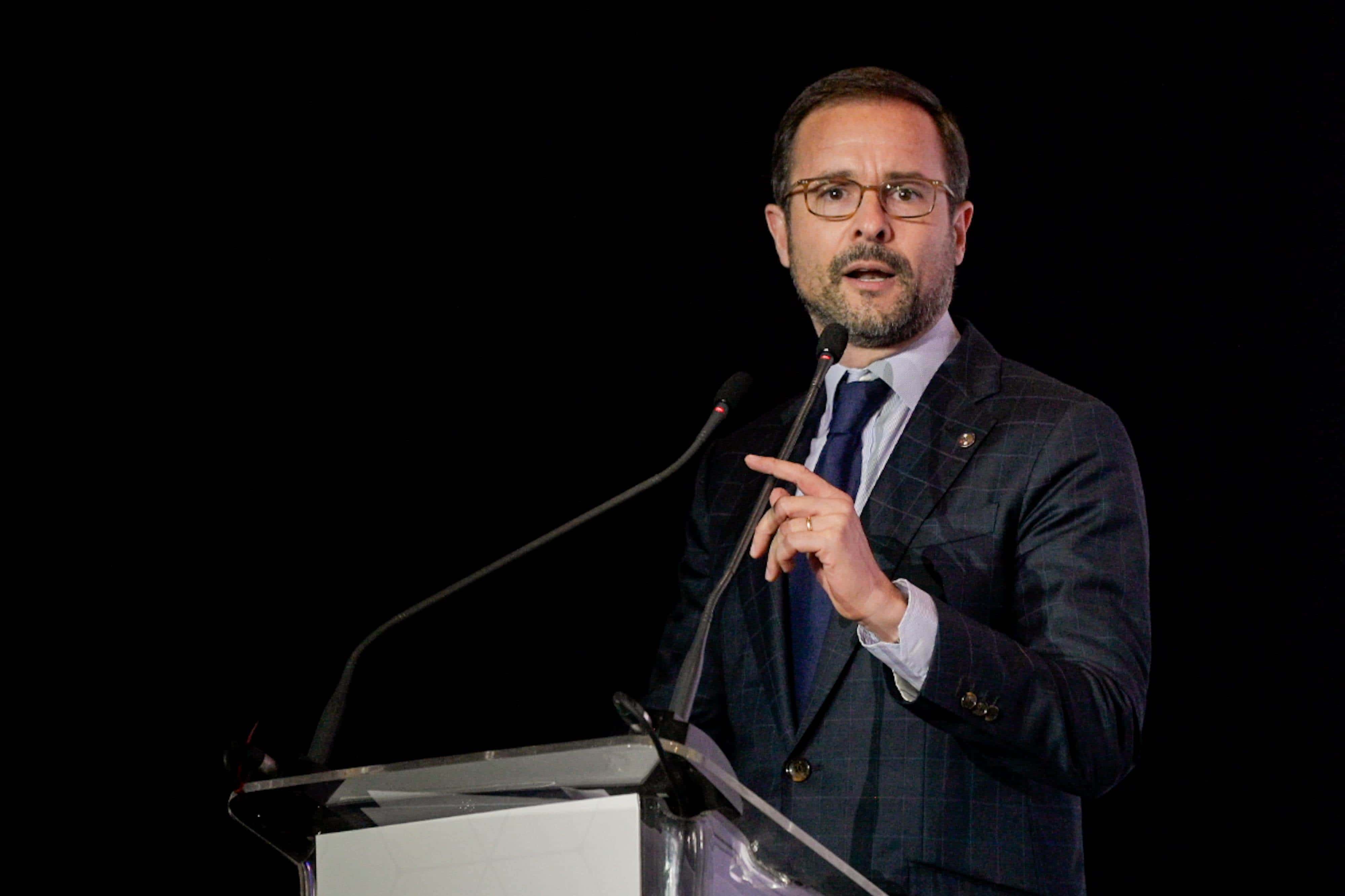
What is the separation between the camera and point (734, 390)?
1832mm

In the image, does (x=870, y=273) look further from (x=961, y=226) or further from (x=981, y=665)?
(x=981, y=665)

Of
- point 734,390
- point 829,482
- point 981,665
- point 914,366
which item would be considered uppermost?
point 914,366

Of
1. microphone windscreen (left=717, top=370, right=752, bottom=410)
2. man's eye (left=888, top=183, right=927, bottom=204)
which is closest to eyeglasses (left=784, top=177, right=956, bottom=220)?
man's eye (left=888, top=183, right=927, bottom=204)

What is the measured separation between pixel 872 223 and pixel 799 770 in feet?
2.82

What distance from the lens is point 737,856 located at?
4.04ft

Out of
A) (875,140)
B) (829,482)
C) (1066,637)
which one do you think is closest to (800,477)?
(829,482)

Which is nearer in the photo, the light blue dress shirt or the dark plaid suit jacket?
the dark plaid suit jacket

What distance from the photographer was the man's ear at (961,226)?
2.32m

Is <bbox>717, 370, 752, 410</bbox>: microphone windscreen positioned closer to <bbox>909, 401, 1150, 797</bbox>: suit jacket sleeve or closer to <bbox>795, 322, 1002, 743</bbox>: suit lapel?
<bbox>795, 322, 1002, 743</bbox>: suit lapel

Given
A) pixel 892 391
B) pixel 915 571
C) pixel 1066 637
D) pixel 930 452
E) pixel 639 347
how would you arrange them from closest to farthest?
pixel 1066 637 < pixel 915 571 < pixel 930 452 < pixel 892 391 < pixel 639 347

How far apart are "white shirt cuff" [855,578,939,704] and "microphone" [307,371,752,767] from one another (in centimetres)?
31

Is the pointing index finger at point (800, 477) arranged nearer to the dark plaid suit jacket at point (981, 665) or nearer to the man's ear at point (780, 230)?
the dark plaid suit jacket at point (981, 665)

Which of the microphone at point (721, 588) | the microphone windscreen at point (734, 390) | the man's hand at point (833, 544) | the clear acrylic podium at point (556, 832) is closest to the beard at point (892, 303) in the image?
the microphone at point (721, 588)

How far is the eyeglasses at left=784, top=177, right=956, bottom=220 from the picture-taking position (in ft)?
7.38
